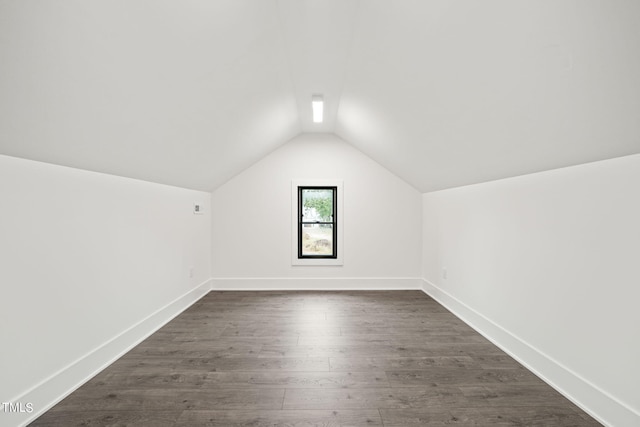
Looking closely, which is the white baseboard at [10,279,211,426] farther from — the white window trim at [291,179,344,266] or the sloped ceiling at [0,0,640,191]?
the white window trim at [291,179,344,266]

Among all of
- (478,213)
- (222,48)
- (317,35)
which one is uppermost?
(317,35)

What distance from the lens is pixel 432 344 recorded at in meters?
2.98

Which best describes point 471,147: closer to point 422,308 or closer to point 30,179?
point 422,308

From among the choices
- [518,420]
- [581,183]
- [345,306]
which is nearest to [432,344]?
[518,420]

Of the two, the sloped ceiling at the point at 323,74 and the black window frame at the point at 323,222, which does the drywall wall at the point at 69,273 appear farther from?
the black window frame at the point at 323,222

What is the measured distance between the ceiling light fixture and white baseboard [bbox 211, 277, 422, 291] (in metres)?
2.43

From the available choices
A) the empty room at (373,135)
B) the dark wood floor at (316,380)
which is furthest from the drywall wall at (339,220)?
the dark wood floor at (316,380)

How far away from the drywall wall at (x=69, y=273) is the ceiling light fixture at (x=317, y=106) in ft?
6.21

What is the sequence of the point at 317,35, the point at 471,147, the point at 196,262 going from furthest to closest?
the point at 196,262 < the point at 471,147 < the point at 317,35

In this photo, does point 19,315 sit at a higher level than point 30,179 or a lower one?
lower

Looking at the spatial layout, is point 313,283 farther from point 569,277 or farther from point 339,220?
point 569,277

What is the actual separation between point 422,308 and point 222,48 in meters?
3.56

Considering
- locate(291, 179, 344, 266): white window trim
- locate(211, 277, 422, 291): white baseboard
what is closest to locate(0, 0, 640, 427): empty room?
locate(211, 277, 422, 291): white baseboard

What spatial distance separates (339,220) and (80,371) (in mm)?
3567
